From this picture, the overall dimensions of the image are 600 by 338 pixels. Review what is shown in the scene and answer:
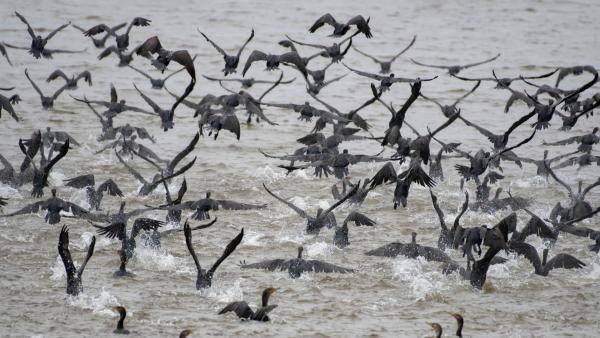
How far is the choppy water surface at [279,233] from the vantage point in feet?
37.1

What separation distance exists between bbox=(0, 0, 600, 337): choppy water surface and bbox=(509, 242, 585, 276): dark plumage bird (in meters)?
0.24

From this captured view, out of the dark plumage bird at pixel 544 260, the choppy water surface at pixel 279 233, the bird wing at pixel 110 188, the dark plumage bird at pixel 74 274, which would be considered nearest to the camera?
the dark plumage bird at pixel 74 274

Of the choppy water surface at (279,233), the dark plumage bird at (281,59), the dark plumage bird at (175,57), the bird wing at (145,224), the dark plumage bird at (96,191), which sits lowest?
the choppy water surface at (279,233)

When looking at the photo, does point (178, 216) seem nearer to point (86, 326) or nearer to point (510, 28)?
point (86, 326)

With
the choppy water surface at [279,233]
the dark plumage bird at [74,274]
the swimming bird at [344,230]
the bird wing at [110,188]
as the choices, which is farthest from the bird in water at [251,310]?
the bird wing at [110,188]

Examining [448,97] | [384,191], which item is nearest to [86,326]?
[384,191]

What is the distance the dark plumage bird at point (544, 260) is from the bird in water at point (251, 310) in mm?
3072

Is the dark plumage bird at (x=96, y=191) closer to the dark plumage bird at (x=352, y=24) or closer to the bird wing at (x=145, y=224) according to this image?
the bird wing at (x=145, y=224)

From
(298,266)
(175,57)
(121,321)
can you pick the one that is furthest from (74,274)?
(175,57)

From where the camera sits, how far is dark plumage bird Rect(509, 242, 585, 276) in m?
12.3

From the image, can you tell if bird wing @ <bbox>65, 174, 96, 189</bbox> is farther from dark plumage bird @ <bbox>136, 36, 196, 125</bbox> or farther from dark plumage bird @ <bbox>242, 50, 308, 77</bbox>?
dark plumage bird @ <bbox>242, 50, 308, 77</bbox>

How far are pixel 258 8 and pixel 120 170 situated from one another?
16.9m

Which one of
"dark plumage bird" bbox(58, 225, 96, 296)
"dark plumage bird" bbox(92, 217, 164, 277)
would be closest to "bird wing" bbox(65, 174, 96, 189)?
"dark plumage bird" bbox(92, 217, 164, 277)

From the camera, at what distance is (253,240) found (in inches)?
547
